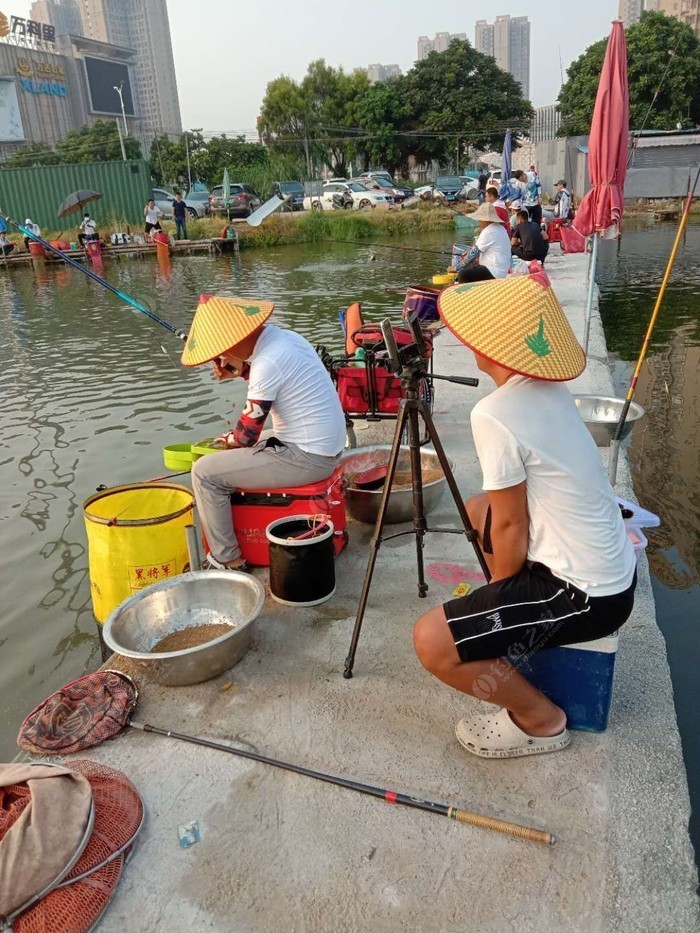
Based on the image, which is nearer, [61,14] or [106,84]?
[106,84]

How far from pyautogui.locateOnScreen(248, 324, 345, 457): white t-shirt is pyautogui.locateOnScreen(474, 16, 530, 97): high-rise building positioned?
190 m

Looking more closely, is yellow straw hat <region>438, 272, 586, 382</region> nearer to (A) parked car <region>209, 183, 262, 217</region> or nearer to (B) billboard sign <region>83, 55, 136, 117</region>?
(A) parked car <region>209, 183, 262, 217</region>

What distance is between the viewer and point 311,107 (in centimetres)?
5391

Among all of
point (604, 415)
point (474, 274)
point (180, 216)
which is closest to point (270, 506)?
point (604, 415)

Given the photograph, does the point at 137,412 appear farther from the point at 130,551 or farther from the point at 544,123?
the point at 544,123

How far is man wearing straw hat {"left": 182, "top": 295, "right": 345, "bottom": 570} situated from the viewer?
3.41m

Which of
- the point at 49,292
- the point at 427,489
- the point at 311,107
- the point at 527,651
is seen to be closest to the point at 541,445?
the point at 527,651

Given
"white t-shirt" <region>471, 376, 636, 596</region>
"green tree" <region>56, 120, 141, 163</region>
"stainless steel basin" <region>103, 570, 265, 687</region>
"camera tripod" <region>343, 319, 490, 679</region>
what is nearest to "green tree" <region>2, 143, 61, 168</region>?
"green tree" <region>56, 120, 141, 163</region>

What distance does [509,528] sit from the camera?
2195mm

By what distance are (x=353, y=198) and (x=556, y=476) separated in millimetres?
34145

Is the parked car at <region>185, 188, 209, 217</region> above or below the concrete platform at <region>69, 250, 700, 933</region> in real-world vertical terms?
above

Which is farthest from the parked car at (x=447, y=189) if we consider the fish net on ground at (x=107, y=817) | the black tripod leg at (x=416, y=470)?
the fish net on ground at (x=107, y=817)

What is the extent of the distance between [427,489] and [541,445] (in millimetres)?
2113

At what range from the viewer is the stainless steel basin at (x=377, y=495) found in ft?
13.5
